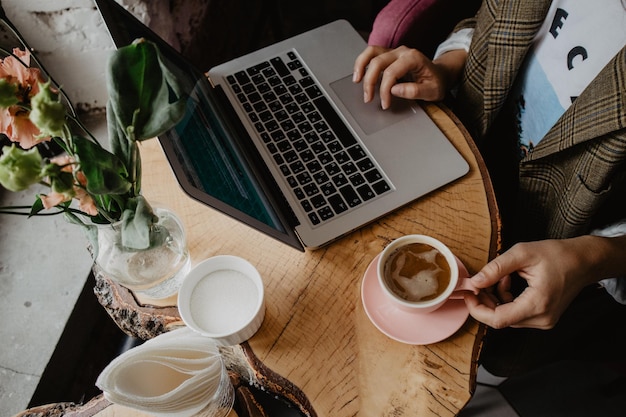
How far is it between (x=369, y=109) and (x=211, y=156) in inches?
13.0

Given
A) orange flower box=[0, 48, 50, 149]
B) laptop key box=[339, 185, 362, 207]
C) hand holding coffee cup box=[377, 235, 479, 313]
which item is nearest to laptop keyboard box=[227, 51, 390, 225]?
laptop key box=[339, 185, 362, 207]

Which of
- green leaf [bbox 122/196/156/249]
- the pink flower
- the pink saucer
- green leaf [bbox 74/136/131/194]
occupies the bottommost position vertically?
the pink saucer

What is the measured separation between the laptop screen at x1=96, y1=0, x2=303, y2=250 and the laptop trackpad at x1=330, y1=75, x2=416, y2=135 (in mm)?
209

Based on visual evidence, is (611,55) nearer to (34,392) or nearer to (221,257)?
(221,257)

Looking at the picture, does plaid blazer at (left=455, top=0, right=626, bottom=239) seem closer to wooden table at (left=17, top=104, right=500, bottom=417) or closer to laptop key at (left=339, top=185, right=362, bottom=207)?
wooden table at (left=17, top=104, right=500, bottom=417)

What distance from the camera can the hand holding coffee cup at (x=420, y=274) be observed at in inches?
27.6

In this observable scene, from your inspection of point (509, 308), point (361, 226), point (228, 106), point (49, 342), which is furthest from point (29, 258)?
point (509, 308)

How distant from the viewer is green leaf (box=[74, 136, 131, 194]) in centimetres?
52

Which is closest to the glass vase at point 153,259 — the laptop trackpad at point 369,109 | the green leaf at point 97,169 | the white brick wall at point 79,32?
the green leaf at point 97,169

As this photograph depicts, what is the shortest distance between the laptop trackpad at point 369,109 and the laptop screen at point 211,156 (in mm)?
209

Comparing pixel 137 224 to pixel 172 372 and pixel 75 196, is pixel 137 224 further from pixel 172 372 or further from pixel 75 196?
pixel 172 372

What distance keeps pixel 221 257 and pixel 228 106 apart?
1.16 ft

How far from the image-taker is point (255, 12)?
78.0 inches

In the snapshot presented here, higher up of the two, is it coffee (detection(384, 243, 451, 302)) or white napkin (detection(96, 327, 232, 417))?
coffee (detection(384, 243, 451, 302))
